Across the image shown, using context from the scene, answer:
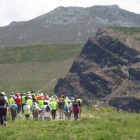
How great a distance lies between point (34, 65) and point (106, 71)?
137ft

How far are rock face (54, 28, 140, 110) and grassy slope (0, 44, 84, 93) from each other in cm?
879

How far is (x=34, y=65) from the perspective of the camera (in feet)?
392

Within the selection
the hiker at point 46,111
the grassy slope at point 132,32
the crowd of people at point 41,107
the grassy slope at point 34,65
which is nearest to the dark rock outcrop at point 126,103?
the grassy slope at point 34,65

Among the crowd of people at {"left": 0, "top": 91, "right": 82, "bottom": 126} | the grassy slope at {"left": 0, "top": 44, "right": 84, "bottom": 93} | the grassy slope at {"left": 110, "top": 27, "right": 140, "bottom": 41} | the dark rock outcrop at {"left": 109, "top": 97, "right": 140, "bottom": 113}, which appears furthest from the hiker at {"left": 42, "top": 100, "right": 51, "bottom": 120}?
the grassy slope at {"left": 110, "top": 27, "right": 140, "bottom": 41}

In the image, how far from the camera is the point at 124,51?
8369cm

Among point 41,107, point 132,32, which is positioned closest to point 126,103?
point 132,32

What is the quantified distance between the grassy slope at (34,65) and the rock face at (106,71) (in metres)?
8.79

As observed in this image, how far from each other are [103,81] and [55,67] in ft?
120

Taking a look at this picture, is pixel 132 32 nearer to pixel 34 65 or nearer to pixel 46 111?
pixel 34 65

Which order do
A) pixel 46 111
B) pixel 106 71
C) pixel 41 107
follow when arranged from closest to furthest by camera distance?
pixel 46 111 < pixel 41 107 < pixel 106 71

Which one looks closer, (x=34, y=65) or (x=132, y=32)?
(x=132, y=32)

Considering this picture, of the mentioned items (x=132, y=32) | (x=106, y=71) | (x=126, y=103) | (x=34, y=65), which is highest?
(x=132, y=32)

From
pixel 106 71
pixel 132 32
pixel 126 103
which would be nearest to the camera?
pixel 126 103

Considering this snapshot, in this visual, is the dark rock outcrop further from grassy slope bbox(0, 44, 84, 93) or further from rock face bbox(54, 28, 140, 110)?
grassy slope bbox(0, 44, 84, 93)
